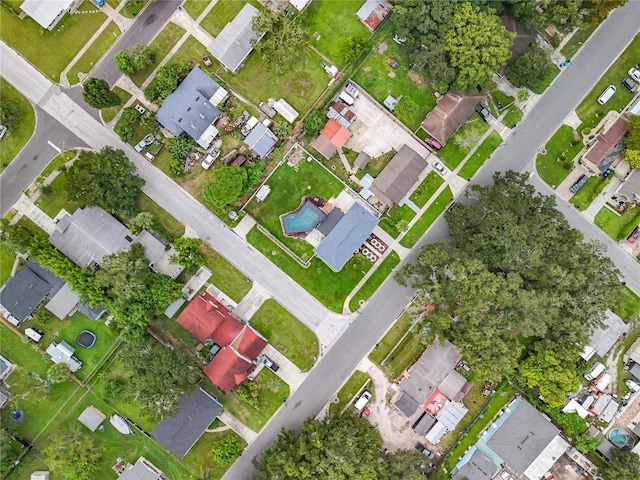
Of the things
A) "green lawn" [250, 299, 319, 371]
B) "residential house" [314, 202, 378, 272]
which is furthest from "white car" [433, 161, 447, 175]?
"green lawn" [250, 299, 319, 371]

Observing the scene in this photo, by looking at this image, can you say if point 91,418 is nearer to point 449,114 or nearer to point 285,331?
point 285,331

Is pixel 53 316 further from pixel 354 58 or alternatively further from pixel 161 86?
pixel 354 58

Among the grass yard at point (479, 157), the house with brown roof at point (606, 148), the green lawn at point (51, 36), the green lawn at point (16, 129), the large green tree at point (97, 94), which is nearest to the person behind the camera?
the large green tree at point (97, 94)

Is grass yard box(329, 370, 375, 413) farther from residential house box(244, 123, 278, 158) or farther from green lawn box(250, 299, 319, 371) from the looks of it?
residential house box(244, 123, 278, 158)

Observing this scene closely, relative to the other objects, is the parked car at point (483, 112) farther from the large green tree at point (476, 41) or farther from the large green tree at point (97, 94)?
the large green tree at point (97, 94)

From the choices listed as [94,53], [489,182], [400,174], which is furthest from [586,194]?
[94,53]

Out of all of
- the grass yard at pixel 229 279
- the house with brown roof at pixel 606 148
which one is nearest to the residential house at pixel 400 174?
the grass yard at pixel 229 279
